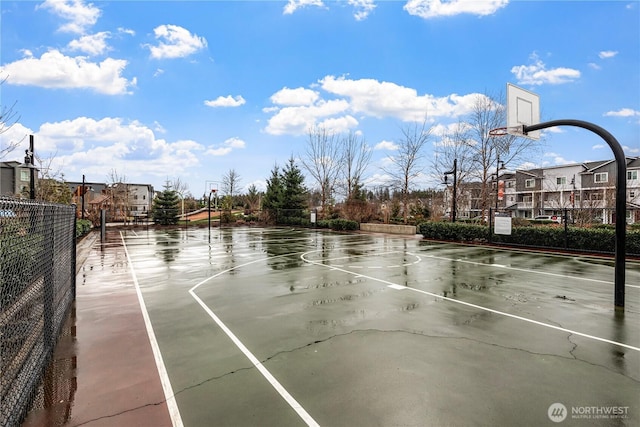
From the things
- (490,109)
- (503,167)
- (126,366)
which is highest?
(490,109)

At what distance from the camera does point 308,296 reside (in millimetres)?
7688

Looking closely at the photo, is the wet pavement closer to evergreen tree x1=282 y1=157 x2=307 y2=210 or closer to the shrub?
the shrub

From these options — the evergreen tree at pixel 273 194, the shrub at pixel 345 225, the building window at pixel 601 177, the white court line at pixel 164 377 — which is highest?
the building window at pixel 601 177

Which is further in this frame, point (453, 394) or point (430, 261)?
point (430, 261)

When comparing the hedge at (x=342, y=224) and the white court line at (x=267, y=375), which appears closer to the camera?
the white court line at (x=267, y=375)

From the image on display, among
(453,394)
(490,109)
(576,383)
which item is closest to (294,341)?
(453,394)

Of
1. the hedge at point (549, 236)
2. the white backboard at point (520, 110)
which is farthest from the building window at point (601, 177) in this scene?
the white backboard at point (520, 110)

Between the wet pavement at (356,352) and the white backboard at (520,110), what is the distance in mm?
3862

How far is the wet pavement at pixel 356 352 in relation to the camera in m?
3.33

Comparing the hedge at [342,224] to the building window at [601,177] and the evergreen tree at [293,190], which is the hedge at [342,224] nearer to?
the evergreen tree at [293,190]

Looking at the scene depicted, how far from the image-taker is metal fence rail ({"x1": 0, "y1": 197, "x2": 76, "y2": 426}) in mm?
3156

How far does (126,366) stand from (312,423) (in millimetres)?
2617

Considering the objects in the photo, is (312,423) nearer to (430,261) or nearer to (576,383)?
(576,383)

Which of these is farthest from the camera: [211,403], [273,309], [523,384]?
[273,309]
